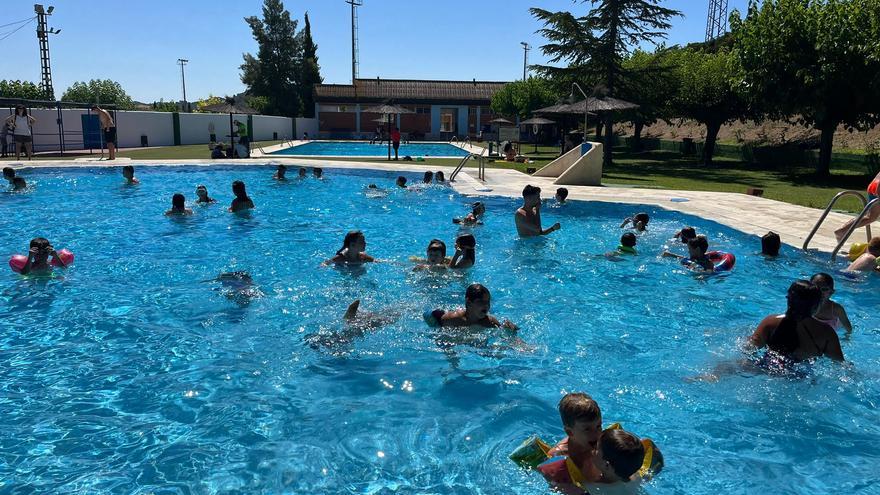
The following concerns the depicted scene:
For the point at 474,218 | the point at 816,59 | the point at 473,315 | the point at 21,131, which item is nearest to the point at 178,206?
the point at 474,218

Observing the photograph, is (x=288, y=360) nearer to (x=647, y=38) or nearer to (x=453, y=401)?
(x=453, y=401)

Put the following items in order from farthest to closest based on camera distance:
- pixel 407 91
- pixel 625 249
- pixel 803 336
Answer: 1. pixel 407 91
2. pixel 625 249
3. pixel 803 336

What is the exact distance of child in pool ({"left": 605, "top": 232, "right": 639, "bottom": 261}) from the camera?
9.82 metres

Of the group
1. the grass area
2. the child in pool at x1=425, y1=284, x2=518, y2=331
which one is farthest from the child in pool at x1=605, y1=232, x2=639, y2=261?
the grass area

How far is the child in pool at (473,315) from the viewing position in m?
5.44

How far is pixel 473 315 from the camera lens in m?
5.56

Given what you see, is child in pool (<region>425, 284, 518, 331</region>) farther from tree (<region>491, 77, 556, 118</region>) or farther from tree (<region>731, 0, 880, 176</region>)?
tree (<region>491, 77, 556, 118</region>)

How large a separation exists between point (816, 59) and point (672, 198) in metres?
9.42

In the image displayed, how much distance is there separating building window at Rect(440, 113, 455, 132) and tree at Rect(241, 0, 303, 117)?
17217 mm

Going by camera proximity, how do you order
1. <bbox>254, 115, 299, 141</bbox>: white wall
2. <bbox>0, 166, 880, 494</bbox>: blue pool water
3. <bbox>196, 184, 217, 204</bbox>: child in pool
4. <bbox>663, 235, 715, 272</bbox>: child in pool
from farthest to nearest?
<bbox>254, 115, 299, 141</bbox>: white wall, <bbox>196, 184, 217, 204</bbox>: child in pool, <bbox>663, 235, 715, 272</bbox>: child in pool, <bbox>0, 166, 880, 494</bbox>: blue pool water

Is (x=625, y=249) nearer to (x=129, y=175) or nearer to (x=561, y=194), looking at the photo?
(x=561, y=194)

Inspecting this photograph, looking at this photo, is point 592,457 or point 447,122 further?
point 447,122

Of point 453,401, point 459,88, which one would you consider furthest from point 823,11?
point 459,88

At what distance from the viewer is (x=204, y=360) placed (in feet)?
18.7
